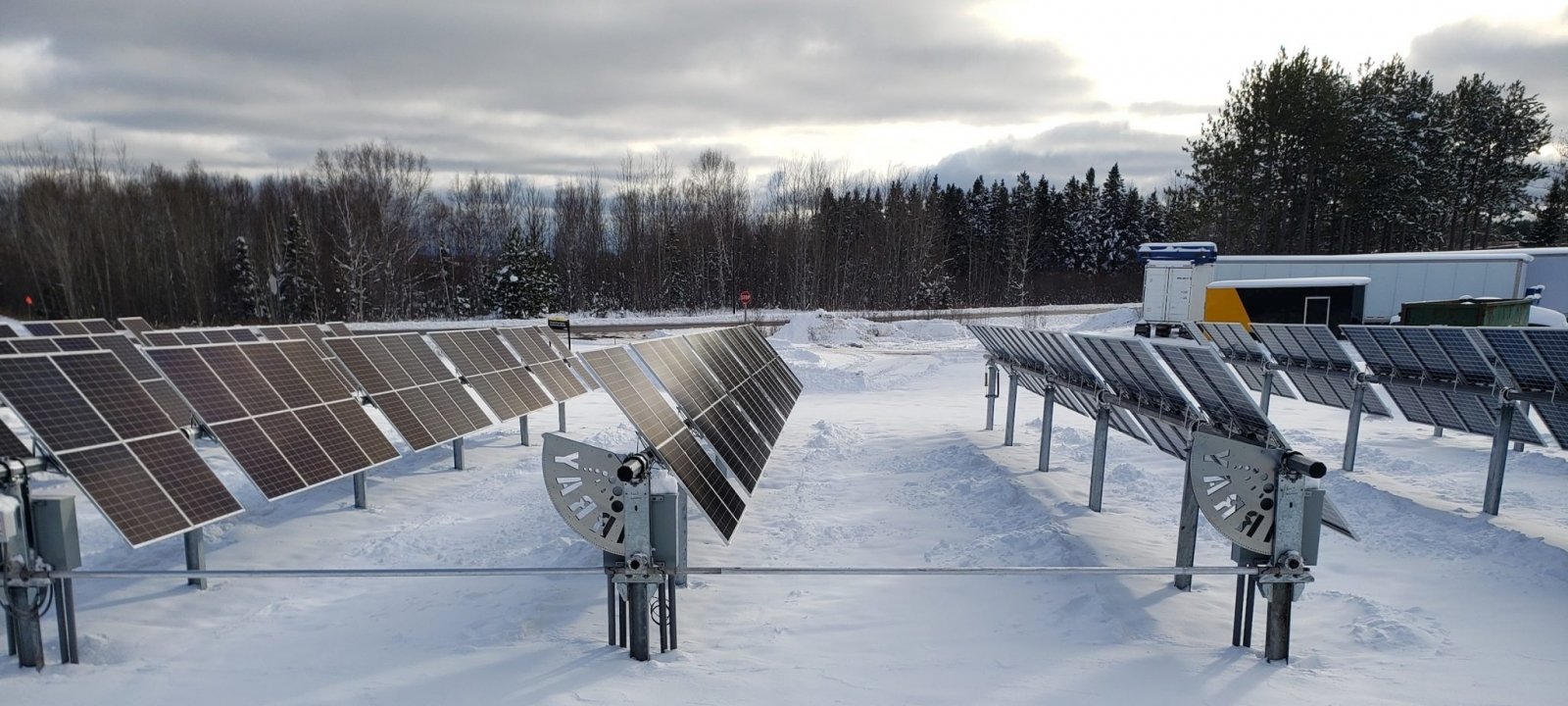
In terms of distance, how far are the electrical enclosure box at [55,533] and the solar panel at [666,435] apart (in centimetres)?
363

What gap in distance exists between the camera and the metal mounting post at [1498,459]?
8750 millimetres

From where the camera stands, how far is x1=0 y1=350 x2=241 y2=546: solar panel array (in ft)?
19.1

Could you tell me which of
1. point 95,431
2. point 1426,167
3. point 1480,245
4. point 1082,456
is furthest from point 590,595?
point 1480,245

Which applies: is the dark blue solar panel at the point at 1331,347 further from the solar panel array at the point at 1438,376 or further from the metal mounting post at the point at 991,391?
the metal mounting post at the point at 991,391

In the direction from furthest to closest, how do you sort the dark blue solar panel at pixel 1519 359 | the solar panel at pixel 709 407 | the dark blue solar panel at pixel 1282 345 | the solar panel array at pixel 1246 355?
the solar panel array at pixel 1246 355 → the dark blue solar panel at pixel 1282 345 → the dark blue solar panel at pixel 1519 359 → the solar panel at pixel 709 407

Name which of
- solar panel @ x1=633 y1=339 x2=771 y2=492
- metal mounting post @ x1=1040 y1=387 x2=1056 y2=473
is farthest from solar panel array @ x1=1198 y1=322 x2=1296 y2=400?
solar panel @ x1=633 y1=339 x2=771 y2=492

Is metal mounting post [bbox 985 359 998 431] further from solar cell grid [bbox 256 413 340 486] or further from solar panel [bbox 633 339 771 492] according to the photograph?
solar cell grid [bbox 256 413 340 486]

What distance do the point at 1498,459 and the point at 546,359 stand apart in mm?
14734

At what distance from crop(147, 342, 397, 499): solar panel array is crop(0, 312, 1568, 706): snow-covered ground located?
96 centimetres

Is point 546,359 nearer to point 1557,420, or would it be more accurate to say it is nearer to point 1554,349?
point 1554,349

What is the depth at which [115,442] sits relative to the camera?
6320 mm

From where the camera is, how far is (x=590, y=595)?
6668mm

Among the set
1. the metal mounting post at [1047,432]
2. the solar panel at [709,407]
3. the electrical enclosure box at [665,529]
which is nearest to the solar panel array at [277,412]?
the solar panel at [709,407]

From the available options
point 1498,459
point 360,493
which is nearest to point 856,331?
point 1498,459
